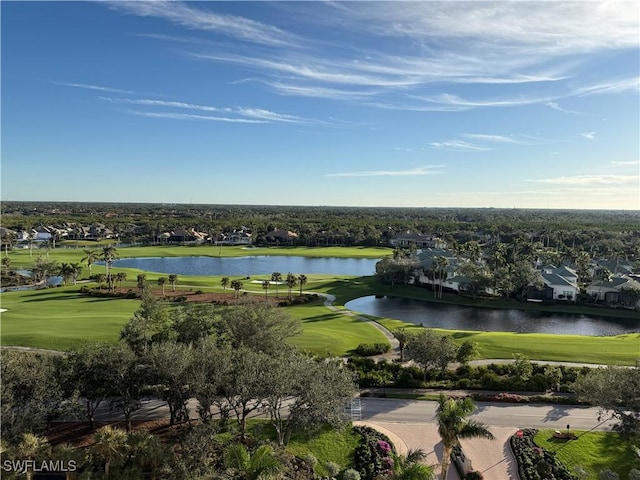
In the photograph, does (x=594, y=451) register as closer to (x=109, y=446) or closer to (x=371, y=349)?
(x=371, y=349)

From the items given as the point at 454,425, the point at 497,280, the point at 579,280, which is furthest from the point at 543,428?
the point at 579,280

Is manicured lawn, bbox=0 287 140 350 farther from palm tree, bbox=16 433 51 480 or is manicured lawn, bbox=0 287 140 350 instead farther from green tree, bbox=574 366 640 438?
green tree, bbox=574 366 640 438

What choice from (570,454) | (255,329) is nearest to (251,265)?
(255,329)

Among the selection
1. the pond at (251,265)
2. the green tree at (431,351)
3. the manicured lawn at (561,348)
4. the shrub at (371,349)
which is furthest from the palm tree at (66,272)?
the manicured lawn at (561,348)

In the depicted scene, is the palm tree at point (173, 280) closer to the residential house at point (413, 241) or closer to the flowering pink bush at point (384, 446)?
the flowering pink bush at point (384, 446)

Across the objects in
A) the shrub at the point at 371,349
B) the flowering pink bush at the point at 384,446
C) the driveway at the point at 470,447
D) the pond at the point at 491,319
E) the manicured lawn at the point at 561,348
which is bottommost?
the pond at the point at 491,319
